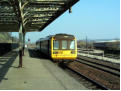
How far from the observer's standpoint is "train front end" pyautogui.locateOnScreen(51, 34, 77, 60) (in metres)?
20.0

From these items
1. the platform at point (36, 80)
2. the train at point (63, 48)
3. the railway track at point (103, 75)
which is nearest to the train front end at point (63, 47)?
the train at point (63, 48)

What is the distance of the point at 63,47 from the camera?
794 inches

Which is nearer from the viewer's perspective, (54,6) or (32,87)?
(32,87)

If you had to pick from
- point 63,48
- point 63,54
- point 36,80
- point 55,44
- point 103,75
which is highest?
point 55,44

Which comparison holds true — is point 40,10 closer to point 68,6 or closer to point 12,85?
point 68,6

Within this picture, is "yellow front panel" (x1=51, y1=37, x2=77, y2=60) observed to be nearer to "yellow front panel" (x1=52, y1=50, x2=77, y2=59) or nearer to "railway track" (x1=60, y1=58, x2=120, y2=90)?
"yellow front panel" (x1=52, y1=50, x2=77, y2=59)

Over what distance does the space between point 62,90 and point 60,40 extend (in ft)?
39.7

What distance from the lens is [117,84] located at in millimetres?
11227

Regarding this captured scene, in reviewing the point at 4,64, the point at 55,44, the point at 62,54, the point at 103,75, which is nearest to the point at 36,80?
the point at 103,75

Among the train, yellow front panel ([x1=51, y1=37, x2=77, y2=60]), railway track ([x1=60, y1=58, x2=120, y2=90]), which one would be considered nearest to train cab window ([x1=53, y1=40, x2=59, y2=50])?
the train

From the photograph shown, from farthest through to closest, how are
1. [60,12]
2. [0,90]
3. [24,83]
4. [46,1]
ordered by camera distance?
[60,12]
[46,1]
[24,83]
[0,90]

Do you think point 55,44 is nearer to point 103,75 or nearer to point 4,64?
point 4,64

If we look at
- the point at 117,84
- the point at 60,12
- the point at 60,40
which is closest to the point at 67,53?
the point at 60,40

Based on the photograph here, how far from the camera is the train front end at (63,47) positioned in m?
20.0
